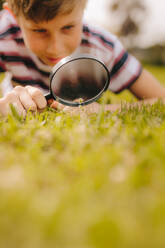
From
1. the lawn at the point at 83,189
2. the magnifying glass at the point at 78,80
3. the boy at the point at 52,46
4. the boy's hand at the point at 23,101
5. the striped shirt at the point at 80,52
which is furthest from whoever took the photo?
the striped shirt at the point at 80,52

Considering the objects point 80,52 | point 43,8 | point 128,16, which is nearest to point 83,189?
point 43,8

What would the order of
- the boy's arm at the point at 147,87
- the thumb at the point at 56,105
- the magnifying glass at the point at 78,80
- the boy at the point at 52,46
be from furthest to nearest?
1. the boy's arm at the point at 147,87
2. the boy at the point at 52,46
3. the thumb at the point at 56,105
4. the magnifying glass at the point at 78,80

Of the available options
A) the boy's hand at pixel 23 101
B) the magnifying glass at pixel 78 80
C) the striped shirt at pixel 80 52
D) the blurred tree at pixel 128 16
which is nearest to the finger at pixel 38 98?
the boy's hand at pixel 23 101

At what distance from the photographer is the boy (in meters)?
2.58

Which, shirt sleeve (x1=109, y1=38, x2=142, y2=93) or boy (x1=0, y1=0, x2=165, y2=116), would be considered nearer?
boy (x1=0, y1=0, x2=165, y2=116)

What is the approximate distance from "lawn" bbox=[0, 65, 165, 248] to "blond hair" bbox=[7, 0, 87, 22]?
1491mm

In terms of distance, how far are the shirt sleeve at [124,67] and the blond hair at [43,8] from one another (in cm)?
136

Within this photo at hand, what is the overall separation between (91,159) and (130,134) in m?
0.47

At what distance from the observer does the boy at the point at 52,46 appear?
258 cm

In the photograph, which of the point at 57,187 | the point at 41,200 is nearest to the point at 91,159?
the point at 57,187

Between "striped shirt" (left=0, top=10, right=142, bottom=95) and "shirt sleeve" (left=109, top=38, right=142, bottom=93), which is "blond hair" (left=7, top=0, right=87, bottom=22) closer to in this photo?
"striped shirt" (left=0, top=10, right=142, bottom=95)

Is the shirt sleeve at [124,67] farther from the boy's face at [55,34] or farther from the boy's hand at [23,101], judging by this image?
the boy's hand at [23,101]

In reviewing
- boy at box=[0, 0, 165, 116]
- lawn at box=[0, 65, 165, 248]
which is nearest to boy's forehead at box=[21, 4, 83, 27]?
boy at box=[0, 0, 165, 116]

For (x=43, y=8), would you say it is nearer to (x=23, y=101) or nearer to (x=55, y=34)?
(x=55, y=34)
